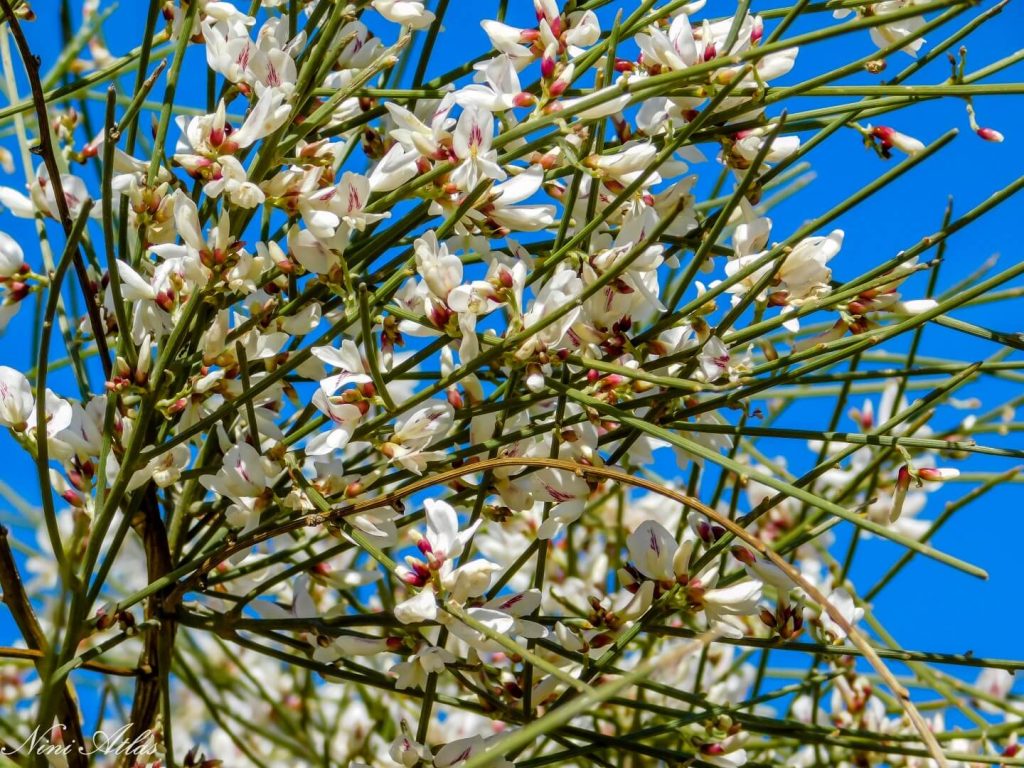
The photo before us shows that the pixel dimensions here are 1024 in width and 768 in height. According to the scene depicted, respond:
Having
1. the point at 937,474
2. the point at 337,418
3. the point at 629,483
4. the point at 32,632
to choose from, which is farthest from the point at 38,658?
the point at 937,474

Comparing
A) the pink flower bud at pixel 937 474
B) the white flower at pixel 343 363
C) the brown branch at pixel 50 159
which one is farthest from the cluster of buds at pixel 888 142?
the brown branch at pixel 50 159

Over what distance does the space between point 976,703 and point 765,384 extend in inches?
24.5

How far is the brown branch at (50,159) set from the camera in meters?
0.52

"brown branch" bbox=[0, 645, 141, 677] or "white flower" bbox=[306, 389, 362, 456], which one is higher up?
"white flower" bbox=[306, 389, 362, 456]

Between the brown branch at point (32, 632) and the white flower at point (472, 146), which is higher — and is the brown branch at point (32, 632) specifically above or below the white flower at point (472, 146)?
below

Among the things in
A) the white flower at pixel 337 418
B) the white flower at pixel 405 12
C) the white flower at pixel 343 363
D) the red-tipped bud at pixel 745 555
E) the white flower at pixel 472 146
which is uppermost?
the white flower at pixel 405 12

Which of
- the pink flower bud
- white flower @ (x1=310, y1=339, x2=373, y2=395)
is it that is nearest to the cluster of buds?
the pink flower bud

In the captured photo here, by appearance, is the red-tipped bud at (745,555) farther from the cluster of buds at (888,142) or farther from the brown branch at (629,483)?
the cluster of buds at (888,142)

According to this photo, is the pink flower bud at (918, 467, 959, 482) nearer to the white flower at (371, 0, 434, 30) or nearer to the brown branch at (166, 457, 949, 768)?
the brown branch at (166, 457, 949, 768)

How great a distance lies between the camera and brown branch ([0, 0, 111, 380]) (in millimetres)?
520

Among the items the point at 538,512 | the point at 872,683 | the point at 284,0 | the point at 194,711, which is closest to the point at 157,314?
the point at 284,0

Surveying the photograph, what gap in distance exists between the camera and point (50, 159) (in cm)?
53

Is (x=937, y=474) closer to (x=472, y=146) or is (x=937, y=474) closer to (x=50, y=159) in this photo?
(x=472, y=146)

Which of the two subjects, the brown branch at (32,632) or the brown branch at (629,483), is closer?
the brown branch at (629,483)
